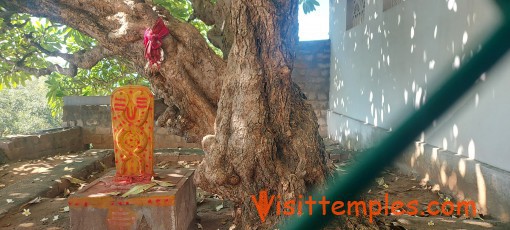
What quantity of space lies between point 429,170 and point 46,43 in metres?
8.04

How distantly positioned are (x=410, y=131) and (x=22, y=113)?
120ft

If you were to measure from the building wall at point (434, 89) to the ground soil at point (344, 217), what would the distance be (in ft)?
0.89

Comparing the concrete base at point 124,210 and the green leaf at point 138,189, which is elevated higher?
the green leaf at point 138,189

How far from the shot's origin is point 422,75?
4.88 m

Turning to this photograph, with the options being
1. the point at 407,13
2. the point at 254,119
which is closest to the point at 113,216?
the point at 254,119

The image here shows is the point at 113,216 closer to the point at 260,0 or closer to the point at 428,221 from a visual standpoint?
the point at 260,0

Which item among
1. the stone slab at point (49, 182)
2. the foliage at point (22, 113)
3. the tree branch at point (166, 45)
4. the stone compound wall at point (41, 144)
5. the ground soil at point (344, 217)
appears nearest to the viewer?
the ground soil at point (344, 217)

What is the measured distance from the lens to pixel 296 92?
3225mm

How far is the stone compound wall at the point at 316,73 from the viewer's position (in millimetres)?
10797

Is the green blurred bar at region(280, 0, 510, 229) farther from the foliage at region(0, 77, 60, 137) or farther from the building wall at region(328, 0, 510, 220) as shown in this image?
the foliage at region(0, 77, 60, 137)

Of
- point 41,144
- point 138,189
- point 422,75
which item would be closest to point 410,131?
point 138,189

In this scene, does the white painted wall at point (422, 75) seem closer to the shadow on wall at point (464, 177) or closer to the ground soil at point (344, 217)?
the shadow on wall at point (464, 177)

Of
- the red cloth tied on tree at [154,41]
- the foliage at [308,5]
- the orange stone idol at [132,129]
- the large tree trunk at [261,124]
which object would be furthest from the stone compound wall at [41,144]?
the foliage at [308,5]

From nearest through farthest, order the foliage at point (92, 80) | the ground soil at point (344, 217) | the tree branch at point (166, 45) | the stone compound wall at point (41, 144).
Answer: the ground soil at point (344, 217)
the tree branch at point (166, 45)
the stone compound wall at point (41, 144)
the foliage at point (92, 80)
